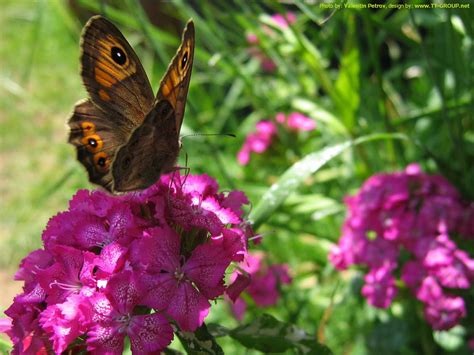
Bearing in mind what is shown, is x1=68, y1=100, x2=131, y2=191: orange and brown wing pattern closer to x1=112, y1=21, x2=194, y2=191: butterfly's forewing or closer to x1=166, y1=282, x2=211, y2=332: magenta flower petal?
x1=112, y1=21, x2=194, y2=191: butterfly's forewing

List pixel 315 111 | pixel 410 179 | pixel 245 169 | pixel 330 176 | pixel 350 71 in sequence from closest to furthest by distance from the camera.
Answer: pixel 410 179
pixel 350 71
pixel 315 111
pixel 330 176
pixel 245 169

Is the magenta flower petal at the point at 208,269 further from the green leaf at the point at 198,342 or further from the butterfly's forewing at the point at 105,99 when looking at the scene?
the butterfly's forewing at the point at 105,99

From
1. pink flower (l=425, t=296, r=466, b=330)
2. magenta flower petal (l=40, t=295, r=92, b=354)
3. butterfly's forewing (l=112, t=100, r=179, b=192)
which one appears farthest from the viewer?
pink flower (l=425, t=296, r=466, b=330)

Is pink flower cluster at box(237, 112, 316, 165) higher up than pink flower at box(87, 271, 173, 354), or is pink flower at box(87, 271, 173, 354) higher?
pink flower at box(87, 271, 173, 354)

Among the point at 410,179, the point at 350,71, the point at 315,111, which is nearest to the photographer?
the point at 410,179

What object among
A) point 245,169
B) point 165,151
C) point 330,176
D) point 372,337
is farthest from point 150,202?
point 245,169

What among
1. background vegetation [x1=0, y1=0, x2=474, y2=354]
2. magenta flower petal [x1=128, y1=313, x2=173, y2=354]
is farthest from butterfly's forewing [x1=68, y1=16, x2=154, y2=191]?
→ magenta flower petal [x1=128, y1=313, x2=173, y2=354]

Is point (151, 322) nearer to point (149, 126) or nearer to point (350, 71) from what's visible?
point (149, 126)

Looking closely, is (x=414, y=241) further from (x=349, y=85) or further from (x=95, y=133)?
(x=95, y=133)

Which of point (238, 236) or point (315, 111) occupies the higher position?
point (238, 236)
